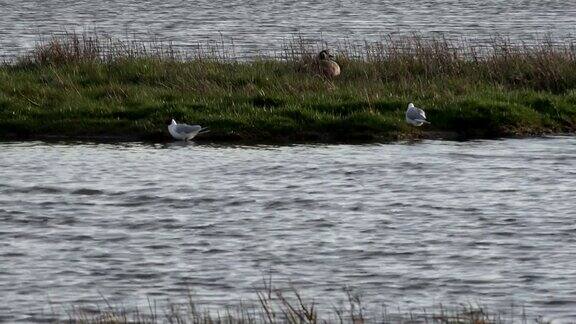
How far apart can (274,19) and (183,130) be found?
127 feet

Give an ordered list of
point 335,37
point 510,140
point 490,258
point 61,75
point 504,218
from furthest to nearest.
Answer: point 335,37
point 61,75
point 510,140
point 504,218
point 490,258

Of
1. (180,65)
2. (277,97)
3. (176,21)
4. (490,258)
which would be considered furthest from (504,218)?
(176,21)

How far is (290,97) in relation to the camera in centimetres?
2591

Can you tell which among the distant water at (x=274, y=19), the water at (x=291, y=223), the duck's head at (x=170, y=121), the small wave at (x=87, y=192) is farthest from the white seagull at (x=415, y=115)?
the distant water at (x=274, y=19)

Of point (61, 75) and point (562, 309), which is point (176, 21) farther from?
point (562, 309)

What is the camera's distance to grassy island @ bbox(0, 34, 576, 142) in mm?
24906

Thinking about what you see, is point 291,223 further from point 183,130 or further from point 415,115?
point 415,115

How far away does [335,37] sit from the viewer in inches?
1978

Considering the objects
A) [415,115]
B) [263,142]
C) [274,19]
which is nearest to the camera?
[415,115]

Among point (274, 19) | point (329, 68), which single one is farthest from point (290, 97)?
point (274, 19)

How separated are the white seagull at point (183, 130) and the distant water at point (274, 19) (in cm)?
1727

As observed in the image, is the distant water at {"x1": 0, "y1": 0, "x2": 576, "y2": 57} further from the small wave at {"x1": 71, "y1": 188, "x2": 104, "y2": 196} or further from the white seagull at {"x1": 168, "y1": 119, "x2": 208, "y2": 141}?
the small wave at {"x1": 71, "y1": 188, "x2": 104, "y2": 196}

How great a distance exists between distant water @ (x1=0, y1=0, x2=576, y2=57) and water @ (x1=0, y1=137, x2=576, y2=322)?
19.4 metres

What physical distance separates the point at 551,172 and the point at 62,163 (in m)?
7.84
